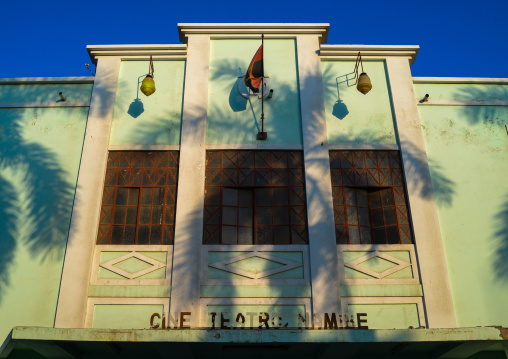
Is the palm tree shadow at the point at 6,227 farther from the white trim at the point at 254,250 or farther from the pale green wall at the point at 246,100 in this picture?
the pale green wall at the point at 246,100

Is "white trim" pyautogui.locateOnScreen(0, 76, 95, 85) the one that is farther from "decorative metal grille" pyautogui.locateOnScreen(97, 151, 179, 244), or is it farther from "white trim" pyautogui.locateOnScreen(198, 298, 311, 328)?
"white trim" pyautogui.locateOnScreen(198, 298, 311, 328)

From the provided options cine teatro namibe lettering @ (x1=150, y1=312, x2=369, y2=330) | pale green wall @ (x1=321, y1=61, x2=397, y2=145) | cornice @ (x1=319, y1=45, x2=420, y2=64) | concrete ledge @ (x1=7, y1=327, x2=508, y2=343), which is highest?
A: cornice @ (x1=319, y1=45, x2=420, y2=64)

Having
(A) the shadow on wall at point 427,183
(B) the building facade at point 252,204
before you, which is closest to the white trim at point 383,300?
(B) the building facade at point 252,204

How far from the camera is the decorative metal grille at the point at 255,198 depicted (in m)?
10.9

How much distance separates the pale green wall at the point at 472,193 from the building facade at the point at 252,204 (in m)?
0.04

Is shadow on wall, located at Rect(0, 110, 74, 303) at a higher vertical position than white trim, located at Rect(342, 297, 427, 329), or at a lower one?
higher

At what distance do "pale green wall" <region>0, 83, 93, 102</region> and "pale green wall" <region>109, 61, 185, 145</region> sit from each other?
3.25 ft

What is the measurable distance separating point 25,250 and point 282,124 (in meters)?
6.77

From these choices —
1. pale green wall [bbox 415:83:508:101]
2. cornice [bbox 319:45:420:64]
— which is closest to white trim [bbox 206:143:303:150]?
cornice [bbox 319:45:420:64]

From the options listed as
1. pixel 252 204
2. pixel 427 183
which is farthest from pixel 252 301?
pixel 427 183

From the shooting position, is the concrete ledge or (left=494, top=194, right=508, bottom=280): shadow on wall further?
(left=494, top=194, right=508, bottom=280): shadow on wall

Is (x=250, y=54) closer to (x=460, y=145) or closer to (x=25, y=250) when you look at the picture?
(x=460, y=145)

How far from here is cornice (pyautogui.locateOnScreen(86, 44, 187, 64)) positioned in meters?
12.6

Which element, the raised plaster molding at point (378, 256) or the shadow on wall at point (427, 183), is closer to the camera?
the raised plaster molding at point (378, 256)
